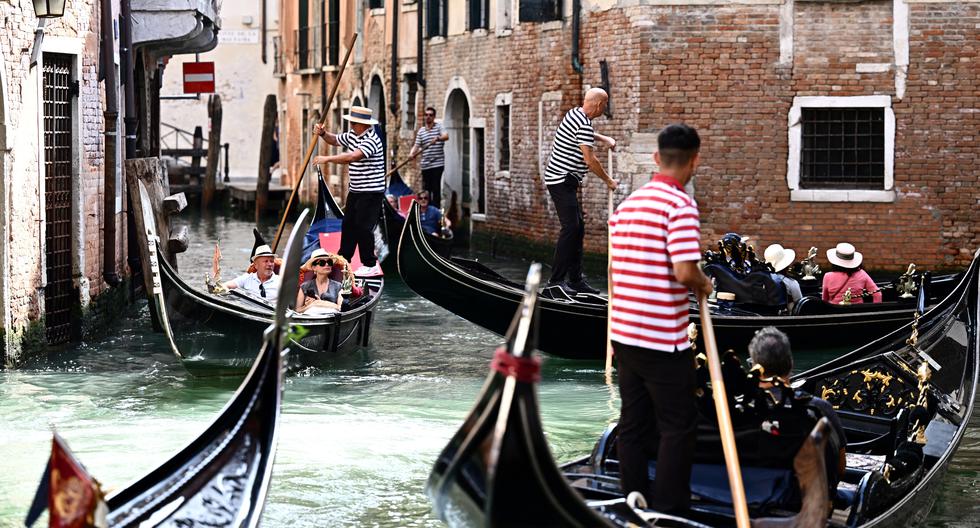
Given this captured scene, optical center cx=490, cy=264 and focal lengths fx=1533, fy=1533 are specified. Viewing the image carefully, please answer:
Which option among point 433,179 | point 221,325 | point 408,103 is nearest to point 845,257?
point 221,325

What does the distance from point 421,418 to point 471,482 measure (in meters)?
2.71

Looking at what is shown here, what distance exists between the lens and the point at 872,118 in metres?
8.55

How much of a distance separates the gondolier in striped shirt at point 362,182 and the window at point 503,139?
409 centimetres

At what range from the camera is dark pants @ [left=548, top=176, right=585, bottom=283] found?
Answer: 6.20 metres

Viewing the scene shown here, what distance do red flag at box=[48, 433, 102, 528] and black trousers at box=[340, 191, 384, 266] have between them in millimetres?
4665

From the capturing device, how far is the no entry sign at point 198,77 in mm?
12680

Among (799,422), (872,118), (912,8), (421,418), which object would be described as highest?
(912,8)

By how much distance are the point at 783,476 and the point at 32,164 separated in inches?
138

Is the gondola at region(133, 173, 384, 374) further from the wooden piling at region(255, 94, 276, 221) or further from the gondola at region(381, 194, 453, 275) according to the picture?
the wooden piling at region(255, 94, 276, 221)

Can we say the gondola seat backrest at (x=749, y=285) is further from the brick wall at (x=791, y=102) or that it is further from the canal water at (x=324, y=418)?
the brick wall at (x=791, y=102)

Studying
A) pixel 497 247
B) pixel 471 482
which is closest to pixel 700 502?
pixel 471 482

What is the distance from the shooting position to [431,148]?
1128 centimetres

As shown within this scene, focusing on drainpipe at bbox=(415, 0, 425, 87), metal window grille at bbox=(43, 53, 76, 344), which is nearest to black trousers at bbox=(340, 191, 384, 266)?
metal window grille at bbox=(43, 53, 76, 344)

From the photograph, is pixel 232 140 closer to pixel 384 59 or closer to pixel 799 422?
pixel 384 59
